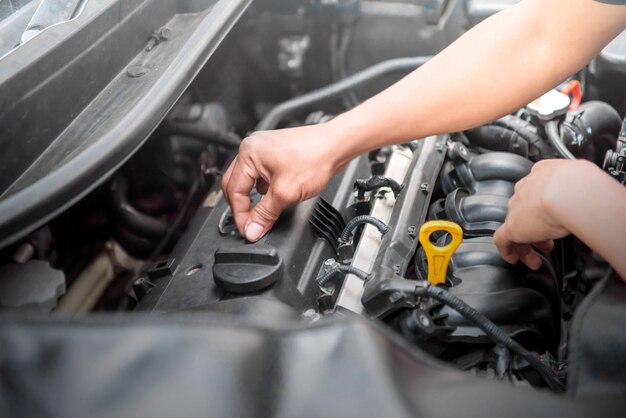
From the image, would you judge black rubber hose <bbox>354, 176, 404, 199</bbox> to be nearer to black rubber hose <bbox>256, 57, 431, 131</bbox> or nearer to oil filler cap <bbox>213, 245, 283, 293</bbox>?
oil filler cap <bbox>213, 245, 283, 293</bbox>

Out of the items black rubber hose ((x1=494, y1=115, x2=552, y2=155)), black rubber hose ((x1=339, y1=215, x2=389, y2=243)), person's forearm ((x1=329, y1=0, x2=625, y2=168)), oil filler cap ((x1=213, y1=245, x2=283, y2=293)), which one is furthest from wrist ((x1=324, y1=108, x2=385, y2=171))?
black rubber hose ((x1=494, y1=115, x2=552, y2=155))

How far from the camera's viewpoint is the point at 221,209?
4.00 ft

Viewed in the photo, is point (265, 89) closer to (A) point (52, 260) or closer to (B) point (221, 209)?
(B) point (221, 209)

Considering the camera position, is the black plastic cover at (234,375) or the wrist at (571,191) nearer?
the black plastic cover at (234,375)

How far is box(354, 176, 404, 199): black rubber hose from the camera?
118cm

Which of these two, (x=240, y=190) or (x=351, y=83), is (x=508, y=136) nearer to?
(x=351, y=83)

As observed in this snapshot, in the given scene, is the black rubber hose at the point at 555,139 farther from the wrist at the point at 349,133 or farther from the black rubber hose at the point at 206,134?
the black rubber hose at the point at 206,134

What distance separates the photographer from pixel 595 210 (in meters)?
0.73

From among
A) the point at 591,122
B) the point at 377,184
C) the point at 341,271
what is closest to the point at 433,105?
the point at 377,184

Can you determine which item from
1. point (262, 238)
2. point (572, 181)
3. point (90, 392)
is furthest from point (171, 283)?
point (572, 181)

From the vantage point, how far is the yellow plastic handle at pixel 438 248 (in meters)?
0.94

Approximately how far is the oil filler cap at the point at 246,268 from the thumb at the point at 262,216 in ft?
0.26


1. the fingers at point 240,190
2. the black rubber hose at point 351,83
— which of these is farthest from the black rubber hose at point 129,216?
the black rubber hose at point 351,83

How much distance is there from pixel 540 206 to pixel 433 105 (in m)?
0.31
